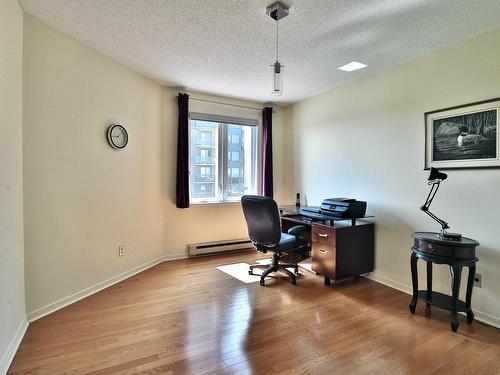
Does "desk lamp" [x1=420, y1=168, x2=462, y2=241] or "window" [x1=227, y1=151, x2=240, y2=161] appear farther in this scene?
"window" [x1=227, y1=151, x2=240, y2=161]

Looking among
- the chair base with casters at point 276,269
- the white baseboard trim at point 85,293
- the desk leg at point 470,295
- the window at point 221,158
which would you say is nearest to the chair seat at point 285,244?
the chair base with casters at point 276,269

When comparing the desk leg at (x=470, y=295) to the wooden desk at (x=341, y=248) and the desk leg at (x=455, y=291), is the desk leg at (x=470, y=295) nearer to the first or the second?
the desk leg at (x=455, y=291)

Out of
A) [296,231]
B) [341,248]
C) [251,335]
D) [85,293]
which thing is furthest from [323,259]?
[85,293]

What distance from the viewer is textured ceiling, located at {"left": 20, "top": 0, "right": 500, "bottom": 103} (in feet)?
6.68

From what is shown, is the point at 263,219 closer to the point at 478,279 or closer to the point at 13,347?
the point at 478,279

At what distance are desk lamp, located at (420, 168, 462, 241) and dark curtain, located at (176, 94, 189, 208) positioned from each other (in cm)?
287

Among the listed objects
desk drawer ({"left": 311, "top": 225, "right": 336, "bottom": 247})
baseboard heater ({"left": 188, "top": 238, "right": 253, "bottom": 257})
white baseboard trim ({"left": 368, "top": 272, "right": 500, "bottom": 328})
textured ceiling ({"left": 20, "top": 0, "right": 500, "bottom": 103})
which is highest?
textured ceiling ({"left": 20, "top": 0, "right": 500, "bottom": 103})

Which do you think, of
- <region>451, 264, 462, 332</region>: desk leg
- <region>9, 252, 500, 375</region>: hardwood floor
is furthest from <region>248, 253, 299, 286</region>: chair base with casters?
<region>451, 264, 462, 332</region>: desk leg

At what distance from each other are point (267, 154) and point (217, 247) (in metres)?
1.70

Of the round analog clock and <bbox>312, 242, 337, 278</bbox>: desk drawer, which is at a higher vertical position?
the round analog clock

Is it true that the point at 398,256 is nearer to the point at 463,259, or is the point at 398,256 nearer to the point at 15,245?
the point at 463,259

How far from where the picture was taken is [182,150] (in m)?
3.88

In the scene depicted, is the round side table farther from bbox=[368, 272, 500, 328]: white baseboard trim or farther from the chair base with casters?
the chair base with casters

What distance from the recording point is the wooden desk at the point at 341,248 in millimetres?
3033
